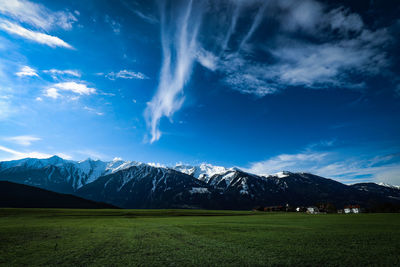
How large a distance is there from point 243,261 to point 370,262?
6.24 metres

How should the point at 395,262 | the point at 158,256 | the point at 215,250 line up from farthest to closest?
the point at 215,250 → the point at 158,256 → the point at 395,262

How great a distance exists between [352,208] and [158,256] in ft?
734

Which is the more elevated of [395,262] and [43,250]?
[395,262]

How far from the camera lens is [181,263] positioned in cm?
1028

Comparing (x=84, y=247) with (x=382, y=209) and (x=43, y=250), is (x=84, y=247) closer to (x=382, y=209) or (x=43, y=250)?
(x=43, y=250)

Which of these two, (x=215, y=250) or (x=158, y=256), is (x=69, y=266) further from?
(x=215, y=250)

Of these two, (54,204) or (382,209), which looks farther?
(54,204)

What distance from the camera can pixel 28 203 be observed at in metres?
176

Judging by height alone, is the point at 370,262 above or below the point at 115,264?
above

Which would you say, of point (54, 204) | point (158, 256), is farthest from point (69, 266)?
point (54, 204)

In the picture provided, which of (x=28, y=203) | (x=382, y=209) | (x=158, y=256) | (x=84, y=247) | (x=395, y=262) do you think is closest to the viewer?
(x=395, y=262)

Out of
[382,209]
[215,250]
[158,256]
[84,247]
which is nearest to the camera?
[158,256]

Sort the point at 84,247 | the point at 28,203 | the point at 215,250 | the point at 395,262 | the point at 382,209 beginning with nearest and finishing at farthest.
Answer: the point at 395,262
the point at 215,250
the point at 84,247
the point at 382,209
the point at 28,203

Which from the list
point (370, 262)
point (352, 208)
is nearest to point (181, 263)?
point (370, 262)
